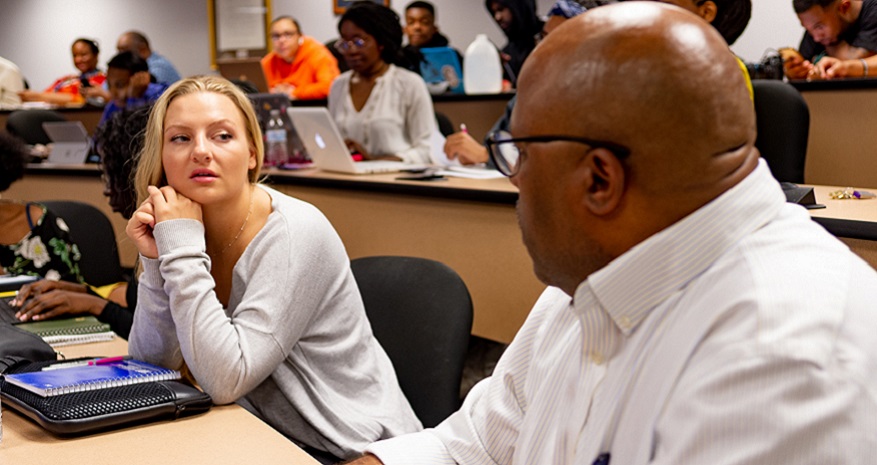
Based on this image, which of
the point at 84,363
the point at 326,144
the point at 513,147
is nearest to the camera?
the point at 513,147

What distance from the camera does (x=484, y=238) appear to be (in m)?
2.65

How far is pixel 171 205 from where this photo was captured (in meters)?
1.59

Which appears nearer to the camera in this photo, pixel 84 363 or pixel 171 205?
pixel 84 363

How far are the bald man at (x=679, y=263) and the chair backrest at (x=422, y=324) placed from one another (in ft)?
2.77

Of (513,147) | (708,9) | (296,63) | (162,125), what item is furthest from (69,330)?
(296,63)

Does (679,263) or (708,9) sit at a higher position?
(708,9)

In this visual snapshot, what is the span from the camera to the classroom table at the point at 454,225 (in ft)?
8.35

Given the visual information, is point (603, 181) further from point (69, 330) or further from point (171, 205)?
point (69, 330)

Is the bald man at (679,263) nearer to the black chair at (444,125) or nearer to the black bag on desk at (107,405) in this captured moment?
the black bag on desk at (107,405)

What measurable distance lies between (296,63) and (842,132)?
444 cm

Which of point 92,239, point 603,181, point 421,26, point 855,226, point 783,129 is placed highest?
point 421,26

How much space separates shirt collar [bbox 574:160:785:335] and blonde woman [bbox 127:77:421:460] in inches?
34.1

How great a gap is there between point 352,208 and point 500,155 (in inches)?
89.3

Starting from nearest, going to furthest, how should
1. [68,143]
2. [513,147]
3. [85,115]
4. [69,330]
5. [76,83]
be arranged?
[513,147]
[69,330]
[68,143]
[85,115]
[76,83]
